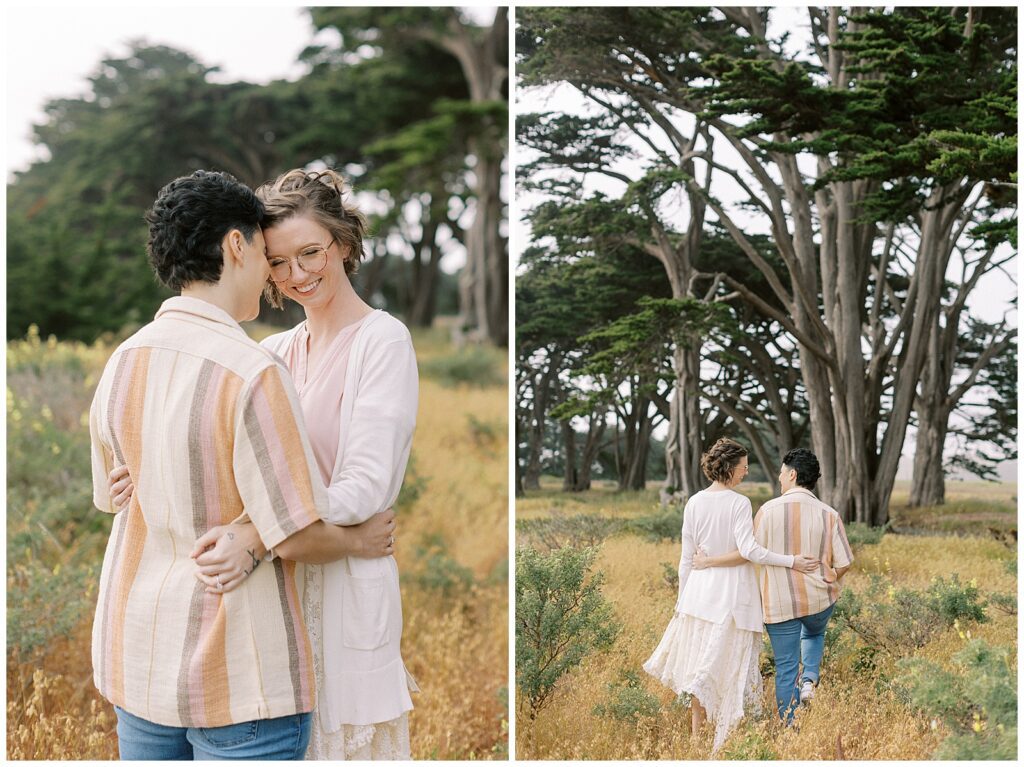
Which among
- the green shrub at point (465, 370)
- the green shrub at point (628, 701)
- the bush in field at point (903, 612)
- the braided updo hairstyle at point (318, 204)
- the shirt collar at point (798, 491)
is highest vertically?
the green shrub at point (465, 370)

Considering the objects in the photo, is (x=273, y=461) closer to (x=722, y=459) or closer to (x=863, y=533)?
(x=722, y=459)

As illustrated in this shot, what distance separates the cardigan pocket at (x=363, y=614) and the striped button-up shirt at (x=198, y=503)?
6.2 inches

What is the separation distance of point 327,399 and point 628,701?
144 cm

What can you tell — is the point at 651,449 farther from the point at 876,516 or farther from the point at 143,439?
the point at 143,439

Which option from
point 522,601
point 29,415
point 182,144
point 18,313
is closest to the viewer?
point 522,601

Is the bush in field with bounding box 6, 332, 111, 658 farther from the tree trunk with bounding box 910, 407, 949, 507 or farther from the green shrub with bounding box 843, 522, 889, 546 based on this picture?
the tree trunk with bounding box 910, 407, 949, 507

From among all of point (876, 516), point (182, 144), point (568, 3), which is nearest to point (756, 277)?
point (876, 516)

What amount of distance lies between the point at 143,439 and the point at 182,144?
18.2m

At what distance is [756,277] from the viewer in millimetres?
2932

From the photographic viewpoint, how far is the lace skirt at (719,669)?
8.84 ft

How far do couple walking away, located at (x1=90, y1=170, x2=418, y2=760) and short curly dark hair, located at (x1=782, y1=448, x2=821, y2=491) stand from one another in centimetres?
132

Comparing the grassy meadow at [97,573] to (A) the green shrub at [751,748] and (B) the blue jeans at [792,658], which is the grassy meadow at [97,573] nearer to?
(A) the green shrub at [751,748]

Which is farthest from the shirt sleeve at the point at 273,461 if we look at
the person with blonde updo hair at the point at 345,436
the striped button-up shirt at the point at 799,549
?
the striped button-up shirt at the point at 799,549

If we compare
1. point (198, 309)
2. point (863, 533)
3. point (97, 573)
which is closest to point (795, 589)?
point (863, 533)
